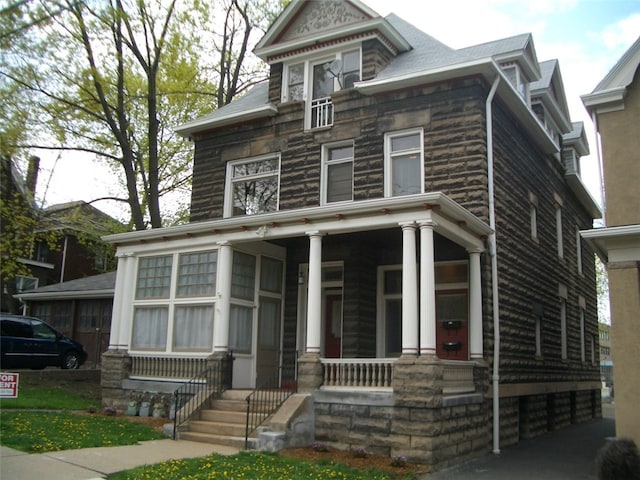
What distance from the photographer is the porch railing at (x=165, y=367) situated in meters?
13.9

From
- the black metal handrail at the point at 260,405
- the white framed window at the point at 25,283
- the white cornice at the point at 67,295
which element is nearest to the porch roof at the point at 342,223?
the black metal handrail at the point at 260,405

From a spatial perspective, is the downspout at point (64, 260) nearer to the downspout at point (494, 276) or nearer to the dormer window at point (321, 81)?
the dormer window at point (321, 81)

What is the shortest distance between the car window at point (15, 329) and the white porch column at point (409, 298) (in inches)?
529

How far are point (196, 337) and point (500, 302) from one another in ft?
21.9

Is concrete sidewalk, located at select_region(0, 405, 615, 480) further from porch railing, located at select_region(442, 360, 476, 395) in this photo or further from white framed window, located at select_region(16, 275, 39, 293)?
white framed window, located at select_region(16, 275, 39, 293)

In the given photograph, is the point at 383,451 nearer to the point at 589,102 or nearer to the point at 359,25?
the point at 589,102

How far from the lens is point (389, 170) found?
1448 centimetres

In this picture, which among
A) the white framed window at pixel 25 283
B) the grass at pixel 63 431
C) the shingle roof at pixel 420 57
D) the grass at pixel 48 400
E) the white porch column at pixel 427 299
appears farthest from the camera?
Result: the white framed window at pixel 25 283

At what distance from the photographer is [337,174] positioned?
15.5 metres

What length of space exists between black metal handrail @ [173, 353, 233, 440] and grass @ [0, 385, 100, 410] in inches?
118

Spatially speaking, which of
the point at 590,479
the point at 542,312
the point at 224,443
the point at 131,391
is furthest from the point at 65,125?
the point at 590,479

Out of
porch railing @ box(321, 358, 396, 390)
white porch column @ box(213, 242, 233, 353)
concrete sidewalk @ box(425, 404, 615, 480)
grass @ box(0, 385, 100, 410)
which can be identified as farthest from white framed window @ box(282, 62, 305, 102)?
concrete sidewalk @ box(425, 404, 615, 480)

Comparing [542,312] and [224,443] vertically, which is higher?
[542,312]

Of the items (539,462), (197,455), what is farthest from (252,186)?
(539,462)
